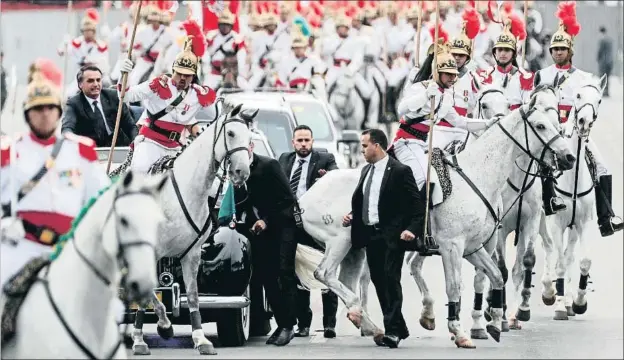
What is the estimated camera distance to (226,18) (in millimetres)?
33219

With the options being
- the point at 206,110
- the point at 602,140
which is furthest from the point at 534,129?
the point at 602,140

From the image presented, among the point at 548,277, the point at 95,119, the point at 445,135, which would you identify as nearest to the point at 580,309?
the point at 548,277

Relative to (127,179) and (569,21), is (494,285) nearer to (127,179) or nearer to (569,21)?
(569,21)

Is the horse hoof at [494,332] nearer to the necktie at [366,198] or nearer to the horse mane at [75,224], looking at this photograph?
the necktie at [366,198]

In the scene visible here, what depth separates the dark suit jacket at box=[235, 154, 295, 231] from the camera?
18375 mm

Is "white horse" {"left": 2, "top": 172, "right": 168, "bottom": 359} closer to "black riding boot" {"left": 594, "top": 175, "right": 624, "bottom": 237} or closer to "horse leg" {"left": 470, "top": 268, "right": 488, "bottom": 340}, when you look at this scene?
"horse leg" {"left": 470, "top": 268, "right": 488, "bottom": 340}

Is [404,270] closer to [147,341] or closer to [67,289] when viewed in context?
[147,341]

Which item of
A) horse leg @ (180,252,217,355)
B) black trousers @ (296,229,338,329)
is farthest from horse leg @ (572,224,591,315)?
horse leg @ (180,252,217,355)

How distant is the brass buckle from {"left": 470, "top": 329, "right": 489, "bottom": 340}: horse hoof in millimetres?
7749

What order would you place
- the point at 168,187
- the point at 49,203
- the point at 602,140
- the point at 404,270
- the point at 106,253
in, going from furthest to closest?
1. the point at 602,140
2. the point at 404,270
3. the point at 168,187
4. the point at 49,203
5. the point at 106,253

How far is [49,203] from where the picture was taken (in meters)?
11.6

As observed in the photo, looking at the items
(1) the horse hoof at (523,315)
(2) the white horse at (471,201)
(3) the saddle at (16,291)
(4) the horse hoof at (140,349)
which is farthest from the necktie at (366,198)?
(3) the saddle at (16,291)

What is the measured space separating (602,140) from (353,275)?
90.5 ft

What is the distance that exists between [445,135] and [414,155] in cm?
79
